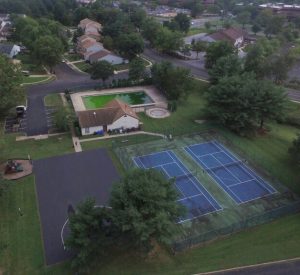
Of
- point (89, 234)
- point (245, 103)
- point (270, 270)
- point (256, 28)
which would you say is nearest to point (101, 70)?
point (245, 103)

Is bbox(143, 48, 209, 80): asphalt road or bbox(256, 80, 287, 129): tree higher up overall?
bbox(256, 80, 287, 129): tree

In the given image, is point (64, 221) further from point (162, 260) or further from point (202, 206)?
point (202, 206)

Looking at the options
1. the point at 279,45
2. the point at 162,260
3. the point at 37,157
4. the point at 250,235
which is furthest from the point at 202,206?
the point at 279,45

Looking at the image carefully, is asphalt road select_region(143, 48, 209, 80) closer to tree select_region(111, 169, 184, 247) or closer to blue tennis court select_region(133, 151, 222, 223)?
blue tennis court select_region(133, 151, 222, 223)

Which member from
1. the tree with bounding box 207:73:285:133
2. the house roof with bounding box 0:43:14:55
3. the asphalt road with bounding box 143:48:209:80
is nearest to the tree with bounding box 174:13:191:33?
the asphalt road with bounding box 143:48:209:80

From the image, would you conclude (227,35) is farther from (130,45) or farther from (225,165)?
(225,165)

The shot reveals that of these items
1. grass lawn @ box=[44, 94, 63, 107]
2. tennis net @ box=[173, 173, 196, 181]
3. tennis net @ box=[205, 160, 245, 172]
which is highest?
tennis net @ box=[173, 173, 196, 181]
